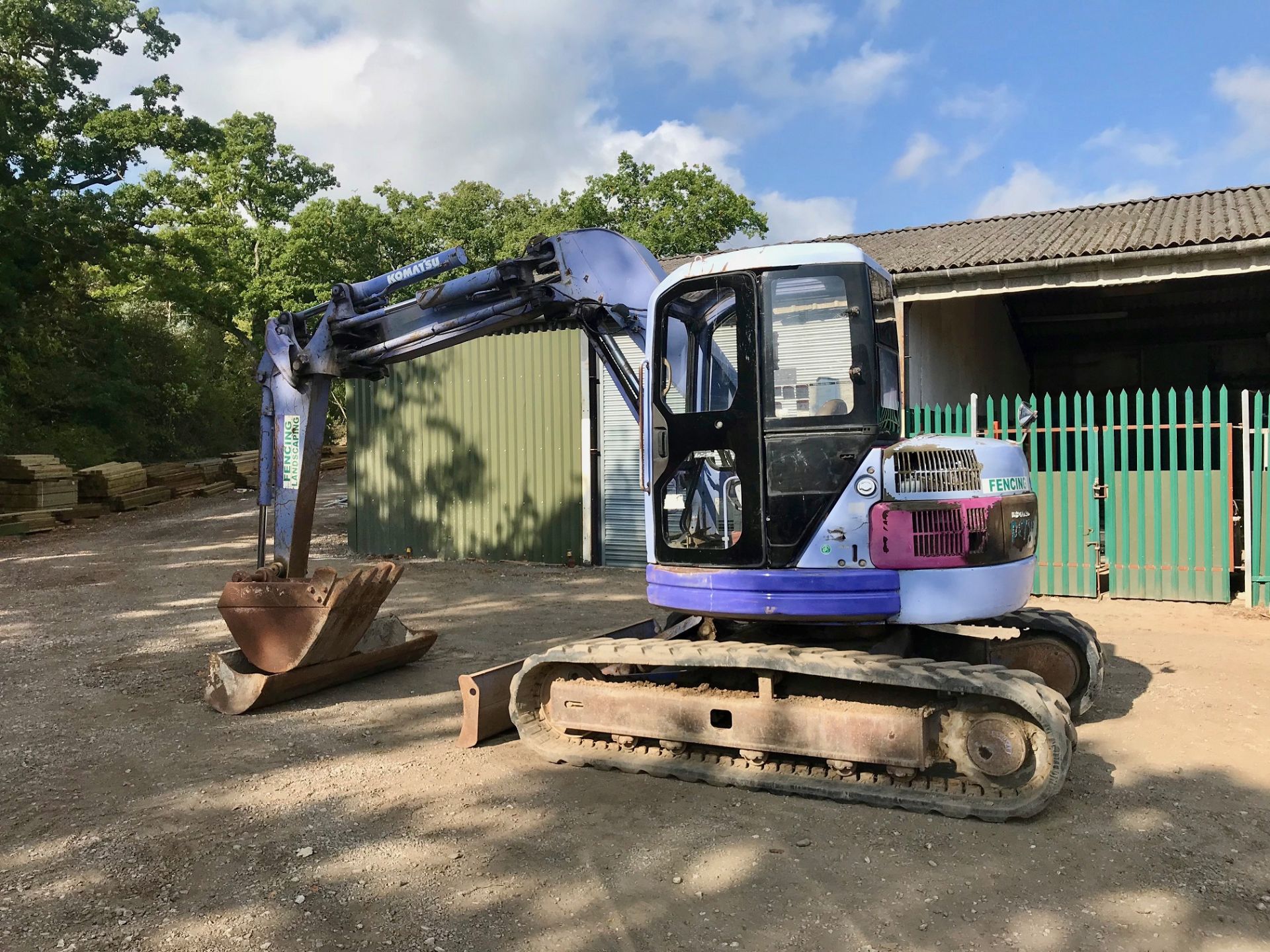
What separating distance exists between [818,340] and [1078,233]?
970cm

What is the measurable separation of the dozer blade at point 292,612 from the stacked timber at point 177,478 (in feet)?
59.0

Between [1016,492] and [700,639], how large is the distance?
6.68ft

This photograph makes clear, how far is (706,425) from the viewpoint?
15.6ft

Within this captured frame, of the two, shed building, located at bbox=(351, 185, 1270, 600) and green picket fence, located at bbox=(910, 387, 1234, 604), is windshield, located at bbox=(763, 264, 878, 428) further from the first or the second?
shed building, located at bbox=(351, 185, 1270, 600)

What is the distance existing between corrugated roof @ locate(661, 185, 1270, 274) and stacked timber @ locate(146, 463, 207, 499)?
14.4 meters

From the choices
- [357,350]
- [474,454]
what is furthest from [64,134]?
[357,350]

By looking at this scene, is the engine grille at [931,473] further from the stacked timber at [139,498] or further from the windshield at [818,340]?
the stacked timber at [139,498]

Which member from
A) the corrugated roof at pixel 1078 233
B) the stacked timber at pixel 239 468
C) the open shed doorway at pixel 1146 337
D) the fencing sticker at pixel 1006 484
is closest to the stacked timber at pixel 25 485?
the stacked timber at pixel 239 468

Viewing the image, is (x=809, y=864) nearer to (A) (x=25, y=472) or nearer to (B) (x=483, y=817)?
(B) (x=483, y=817)

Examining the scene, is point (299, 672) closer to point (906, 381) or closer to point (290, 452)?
point (290, 452)

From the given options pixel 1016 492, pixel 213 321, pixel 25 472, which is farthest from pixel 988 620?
pixel 213 321

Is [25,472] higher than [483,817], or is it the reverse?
[25,472]

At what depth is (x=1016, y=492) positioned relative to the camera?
15.7 ft

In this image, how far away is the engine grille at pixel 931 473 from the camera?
442cm
